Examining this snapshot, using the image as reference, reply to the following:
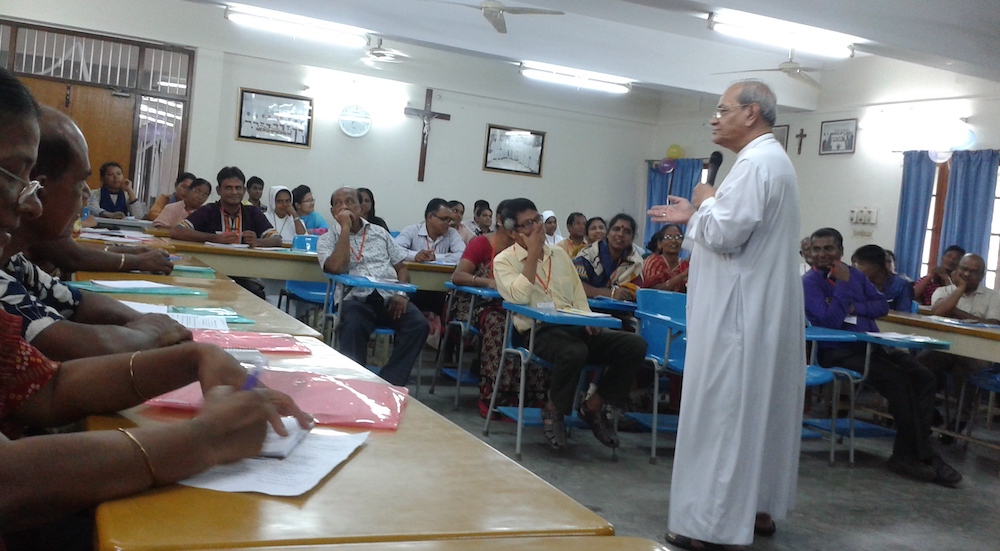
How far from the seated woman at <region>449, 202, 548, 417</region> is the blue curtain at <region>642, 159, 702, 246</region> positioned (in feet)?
18.7

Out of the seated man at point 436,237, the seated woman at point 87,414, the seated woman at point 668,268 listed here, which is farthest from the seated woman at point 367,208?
the seated woman at point 87,414

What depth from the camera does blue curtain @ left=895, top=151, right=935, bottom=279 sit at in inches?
306

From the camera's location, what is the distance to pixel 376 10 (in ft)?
23.4

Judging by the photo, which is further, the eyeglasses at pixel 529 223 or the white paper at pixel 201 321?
the eyeglasses at pixel 529 223

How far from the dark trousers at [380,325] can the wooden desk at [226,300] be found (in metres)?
1.52

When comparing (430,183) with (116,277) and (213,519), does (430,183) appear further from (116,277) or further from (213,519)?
(213,519)

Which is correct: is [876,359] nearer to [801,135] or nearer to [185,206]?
→ [185,206]

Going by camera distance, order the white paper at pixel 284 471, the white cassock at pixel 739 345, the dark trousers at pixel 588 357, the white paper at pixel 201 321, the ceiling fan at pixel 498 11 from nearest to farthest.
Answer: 1. the white paper at pixel 284 471
2. the white paper at pixel 201 321
3. the white cassock at pixel 739 345
4. the dark trousers at pixel 588 357
5. the ceiling fan at pixel 498 11

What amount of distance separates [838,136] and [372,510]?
8.84 metres

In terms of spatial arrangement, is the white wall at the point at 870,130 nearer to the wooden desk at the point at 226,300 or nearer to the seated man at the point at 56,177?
the wooden desk at the point at 226,300

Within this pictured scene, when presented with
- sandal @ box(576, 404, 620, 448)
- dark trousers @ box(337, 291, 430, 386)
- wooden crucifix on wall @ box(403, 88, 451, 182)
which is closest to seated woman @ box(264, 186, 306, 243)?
wooden crucifix on wall @ box(403, 88, 451, 182)

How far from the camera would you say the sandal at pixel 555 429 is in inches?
153

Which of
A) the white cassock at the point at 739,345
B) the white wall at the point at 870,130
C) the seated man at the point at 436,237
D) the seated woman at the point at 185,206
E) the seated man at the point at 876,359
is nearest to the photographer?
the white cassock at the point at 739,345

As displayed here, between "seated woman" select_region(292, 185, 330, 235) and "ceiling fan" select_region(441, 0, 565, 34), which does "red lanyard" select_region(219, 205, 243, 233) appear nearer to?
"ceiling fan" select_region(441, 0, 565, 34)
